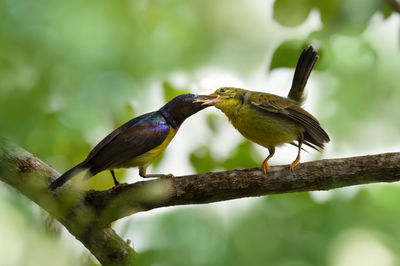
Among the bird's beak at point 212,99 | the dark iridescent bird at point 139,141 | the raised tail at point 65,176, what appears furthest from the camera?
the bird's beak at point 212,99

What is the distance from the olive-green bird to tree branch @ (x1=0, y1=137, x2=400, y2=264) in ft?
1.89

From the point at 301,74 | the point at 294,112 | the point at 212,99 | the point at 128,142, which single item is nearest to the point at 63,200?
the point at 128,142

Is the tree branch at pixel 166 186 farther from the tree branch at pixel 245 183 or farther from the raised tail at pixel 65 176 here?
the raised tail at pixel 65 176

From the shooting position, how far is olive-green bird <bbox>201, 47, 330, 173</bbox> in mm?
3557

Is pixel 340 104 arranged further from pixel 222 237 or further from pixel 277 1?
pixel 277 1

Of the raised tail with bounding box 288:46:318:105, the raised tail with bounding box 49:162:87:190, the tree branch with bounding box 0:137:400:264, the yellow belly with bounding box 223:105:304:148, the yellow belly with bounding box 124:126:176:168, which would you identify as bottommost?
the raised tail with bounding box 49:162:87:190

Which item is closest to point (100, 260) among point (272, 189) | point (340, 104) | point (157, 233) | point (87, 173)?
point (157, 233)

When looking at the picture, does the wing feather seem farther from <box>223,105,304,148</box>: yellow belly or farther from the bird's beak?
the bird's beak

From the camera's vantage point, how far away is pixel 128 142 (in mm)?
2857

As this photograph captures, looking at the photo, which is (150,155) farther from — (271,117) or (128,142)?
(271,117)

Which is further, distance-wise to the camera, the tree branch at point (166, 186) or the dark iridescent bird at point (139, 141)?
the tree branch at point (166, 186)

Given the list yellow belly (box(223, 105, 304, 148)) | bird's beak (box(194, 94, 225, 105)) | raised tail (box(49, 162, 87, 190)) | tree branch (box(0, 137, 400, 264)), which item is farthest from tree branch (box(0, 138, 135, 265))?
yellow belly (box(223, 105, 304, 148))

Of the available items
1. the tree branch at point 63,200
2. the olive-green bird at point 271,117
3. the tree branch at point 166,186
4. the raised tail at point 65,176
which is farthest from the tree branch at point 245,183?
the olive-green bird at point 271,117

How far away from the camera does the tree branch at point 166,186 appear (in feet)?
9.11
